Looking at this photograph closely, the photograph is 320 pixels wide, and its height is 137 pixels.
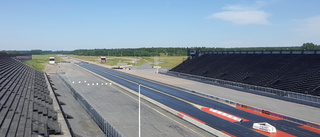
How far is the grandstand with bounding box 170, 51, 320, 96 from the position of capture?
183ft

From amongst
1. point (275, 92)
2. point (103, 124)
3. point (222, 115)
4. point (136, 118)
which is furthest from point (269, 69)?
point (103, 124)

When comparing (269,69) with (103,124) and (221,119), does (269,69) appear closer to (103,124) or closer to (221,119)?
(221,119)

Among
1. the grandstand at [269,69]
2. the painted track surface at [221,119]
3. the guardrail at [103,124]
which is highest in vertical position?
the grandstand at [269,69]

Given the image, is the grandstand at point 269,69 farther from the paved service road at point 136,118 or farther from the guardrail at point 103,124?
the guardrail at point 103,124

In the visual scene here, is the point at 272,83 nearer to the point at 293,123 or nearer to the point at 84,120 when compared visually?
the point at 293,123

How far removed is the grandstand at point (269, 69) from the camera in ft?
183

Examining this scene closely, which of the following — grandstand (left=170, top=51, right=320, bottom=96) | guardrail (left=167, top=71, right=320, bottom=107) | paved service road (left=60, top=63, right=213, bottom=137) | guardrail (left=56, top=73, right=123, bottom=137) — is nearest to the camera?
guardrail (left=56, top=73, right=123, bottom=137)

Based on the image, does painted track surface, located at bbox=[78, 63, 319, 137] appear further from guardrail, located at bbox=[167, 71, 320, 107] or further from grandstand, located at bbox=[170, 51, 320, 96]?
grandstand, located at bbox=[170, 51, 320, 96]

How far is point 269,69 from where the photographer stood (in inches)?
2719

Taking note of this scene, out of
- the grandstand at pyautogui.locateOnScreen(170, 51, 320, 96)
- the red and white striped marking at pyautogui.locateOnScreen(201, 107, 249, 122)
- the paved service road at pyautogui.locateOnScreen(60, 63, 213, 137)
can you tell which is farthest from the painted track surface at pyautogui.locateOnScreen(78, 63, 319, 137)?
the grandstand at pyautogui.locateOnScreen(170, 51, 320, 96)

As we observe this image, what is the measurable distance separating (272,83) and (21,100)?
50.6m

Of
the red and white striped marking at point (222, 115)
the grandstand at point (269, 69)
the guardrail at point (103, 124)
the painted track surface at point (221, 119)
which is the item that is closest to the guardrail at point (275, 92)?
the grandstand at point (269, 69)

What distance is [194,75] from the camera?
A: 89.1 m

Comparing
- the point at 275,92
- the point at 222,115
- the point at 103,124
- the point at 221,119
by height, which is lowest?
the point at 221,119
